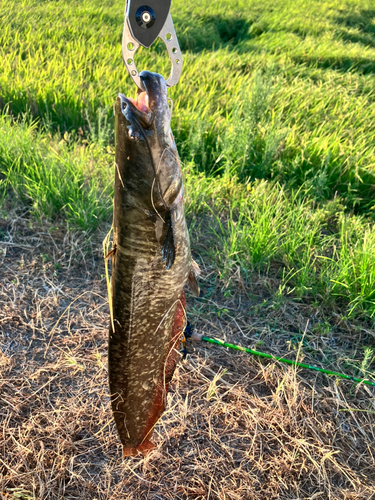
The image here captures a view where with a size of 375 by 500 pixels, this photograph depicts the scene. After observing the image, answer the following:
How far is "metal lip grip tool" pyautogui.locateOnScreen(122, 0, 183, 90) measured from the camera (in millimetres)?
1098

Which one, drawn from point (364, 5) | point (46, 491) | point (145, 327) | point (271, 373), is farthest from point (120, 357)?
point (364, 5)

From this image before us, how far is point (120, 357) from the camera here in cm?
136

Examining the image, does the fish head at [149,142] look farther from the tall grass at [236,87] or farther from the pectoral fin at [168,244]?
the tall grass at [236,87]

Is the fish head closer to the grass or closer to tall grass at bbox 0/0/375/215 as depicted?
the grass

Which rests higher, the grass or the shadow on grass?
the shadow on grass

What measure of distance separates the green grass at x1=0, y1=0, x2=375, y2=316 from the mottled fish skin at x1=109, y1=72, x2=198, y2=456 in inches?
45.8

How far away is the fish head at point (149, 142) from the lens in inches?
41.7

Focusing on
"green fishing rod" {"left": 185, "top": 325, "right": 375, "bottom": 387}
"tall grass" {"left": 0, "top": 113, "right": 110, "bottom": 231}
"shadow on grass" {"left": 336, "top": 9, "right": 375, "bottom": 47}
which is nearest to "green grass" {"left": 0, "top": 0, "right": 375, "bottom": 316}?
"tall grass" {"left": 0, "top": 113, "right": 110, "bottom": 231}

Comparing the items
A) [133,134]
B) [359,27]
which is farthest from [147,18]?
[359,27]

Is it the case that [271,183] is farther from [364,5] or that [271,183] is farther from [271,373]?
[364,5]

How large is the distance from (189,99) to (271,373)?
3.29 metres

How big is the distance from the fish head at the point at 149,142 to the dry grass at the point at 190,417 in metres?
1.18

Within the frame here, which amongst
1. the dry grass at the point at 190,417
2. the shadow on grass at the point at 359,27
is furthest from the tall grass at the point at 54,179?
the shadow on grass at the point at 359,27

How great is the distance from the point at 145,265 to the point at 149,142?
399 millimetres
